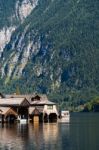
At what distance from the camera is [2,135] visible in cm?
10019

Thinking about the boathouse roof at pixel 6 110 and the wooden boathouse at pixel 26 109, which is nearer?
the boathouse roof at pixel 6 110

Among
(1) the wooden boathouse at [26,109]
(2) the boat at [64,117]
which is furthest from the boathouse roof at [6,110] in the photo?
(2) the boat at [64,117]

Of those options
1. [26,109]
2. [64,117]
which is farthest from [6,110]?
[64,117]

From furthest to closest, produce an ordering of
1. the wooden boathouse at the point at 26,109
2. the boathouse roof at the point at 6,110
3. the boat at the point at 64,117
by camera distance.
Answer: the boat at the point at 64,117, the wooden boathouse at the point at 26,109, the boathouse roof at the point at 6,110

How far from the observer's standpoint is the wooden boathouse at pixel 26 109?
144m

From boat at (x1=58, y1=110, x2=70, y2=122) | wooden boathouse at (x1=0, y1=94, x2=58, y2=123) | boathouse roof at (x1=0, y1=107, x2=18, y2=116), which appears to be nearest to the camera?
boathouse roof at (x1=0, y1=107, x2=18, y2=116)

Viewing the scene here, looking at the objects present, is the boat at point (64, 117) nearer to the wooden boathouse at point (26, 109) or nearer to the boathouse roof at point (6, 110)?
the wooden boathouse at point (26, 109)

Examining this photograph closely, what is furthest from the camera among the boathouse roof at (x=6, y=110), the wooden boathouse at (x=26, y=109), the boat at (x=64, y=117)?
the boat at (x=64, y=117)

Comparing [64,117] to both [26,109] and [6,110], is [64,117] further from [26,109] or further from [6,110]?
[6,110]

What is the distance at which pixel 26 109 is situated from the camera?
14838 centimetres

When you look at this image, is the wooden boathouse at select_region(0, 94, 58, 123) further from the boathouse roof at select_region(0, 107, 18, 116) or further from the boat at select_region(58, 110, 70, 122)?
the boat at select_region(58, 110, 70, 122)

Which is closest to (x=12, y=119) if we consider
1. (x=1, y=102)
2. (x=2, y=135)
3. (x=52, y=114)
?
(x=1, y=102)

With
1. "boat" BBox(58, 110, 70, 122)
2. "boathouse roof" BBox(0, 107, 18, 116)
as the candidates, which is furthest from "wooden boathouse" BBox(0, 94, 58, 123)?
"boat" BBox(58, 110, 70, 122)

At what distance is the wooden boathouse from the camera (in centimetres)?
14438
